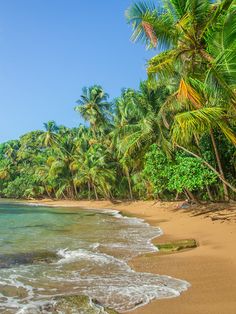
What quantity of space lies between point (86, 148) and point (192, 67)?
35.0 metres

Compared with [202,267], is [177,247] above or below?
above

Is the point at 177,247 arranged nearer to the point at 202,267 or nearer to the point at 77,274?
the point at 202,267

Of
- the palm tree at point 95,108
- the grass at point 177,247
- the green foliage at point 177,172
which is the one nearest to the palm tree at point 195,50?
the grass at point 177,247

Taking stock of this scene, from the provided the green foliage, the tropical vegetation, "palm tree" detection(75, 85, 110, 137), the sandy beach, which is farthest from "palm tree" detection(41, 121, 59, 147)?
the sandy beach

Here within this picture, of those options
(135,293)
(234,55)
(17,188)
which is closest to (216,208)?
(234,55)

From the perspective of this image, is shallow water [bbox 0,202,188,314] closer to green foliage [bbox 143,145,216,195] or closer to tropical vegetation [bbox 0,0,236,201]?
tropical vegetation [bbox 0,0,236,201]

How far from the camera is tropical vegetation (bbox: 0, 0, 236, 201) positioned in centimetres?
1107

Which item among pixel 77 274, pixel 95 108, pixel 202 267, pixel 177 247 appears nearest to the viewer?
pixel 202 267

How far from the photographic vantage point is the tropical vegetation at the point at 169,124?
1107 centimetres

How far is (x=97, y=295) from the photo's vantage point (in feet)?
21.3

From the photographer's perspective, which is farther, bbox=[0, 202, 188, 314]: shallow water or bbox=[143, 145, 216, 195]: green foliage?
bbox=[143, 145, 216, 195]: green foliage

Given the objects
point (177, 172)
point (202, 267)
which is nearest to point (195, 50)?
point (202, 267)

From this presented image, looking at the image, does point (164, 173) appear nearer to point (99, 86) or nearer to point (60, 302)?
point (60, 302)

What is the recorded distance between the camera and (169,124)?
25422 mm
